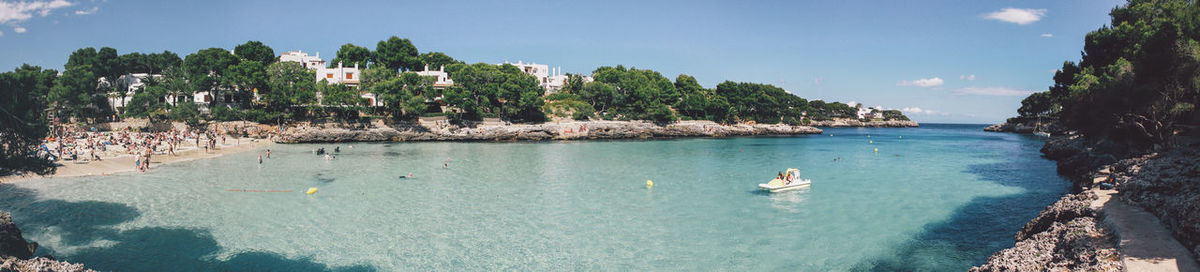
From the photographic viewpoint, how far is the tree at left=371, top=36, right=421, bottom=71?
251 feet

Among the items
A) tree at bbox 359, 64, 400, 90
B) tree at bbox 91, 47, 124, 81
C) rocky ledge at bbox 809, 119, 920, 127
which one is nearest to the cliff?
rocky ledge at bbox 809, 119, 920, 127

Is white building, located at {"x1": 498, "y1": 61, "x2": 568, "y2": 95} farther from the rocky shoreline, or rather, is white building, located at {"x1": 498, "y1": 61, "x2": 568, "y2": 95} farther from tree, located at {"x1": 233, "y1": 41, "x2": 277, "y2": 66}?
the rocky shoreline

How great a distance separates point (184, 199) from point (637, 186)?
65.6 ft

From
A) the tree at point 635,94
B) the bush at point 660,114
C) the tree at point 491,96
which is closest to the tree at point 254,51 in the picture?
the tree at point 491,96

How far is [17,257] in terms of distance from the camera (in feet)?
29.4

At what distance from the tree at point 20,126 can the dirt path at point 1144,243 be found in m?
21.3

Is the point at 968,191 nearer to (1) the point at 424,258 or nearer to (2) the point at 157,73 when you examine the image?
(1) the point at 424,258

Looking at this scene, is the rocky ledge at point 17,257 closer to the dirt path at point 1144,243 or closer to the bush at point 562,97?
the dirt path at point 1144,243

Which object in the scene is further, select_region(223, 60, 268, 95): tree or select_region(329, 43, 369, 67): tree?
select_region(329, 43, 369, 67): tree

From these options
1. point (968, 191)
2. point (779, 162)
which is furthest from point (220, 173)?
point (968, 191)

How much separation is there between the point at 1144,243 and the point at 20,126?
74.9 feet

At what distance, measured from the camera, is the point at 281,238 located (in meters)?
14.6

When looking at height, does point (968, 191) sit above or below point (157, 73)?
below

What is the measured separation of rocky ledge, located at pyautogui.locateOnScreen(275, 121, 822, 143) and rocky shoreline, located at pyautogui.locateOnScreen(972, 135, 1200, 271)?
5324cm
